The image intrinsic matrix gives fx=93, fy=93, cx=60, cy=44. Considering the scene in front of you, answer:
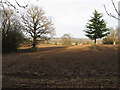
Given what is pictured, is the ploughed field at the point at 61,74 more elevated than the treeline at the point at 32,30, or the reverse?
the treeline at the point at 32,30

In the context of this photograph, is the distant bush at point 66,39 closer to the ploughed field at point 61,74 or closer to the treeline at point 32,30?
the treeline at point 32,30

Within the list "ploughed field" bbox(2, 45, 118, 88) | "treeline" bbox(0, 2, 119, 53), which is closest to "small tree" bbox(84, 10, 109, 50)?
"treeline" bbox(0, 2, 119, 53)

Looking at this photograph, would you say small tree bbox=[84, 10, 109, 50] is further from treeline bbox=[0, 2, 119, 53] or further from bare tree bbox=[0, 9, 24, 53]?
bare tree bbox=[0, 9, 24, 53]

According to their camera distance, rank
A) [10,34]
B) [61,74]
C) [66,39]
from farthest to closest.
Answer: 1. [66,39]
2. [10,34]
3. [61,74]

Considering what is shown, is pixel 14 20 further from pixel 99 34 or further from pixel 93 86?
pixel 93 86

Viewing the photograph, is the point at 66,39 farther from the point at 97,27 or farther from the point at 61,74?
the point at 61,74

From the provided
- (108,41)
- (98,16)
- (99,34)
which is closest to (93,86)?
(99,34)

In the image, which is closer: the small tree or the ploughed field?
the ploughed field

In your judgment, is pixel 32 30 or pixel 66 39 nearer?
pixel 32 30

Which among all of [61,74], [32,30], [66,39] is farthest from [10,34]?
[66,39]

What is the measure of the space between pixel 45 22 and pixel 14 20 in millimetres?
6110

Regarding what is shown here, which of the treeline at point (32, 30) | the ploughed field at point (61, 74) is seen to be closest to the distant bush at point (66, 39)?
the treeline at point (32, 30)

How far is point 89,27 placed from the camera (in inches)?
685

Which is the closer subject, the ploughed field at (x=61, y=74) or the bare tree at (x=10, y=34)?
the ploughed field at (x=61, y=74)
